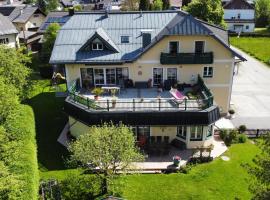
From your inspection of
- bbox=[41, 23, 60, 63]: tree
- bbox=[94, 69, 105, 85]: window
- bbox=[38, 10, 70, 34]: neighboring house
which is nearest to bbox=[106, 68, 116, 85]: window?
bbox=[94, 69, 105, 85]: window

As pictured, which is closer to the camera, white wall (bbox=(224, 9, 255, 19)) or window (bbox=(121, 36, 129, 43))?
window (bbox=(121, 36, 129, 43))

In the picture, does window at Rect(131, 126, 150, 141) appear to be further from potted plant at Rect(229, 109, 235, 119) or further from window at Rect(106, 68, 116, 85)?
potted plant at Rect(229, 109, 235, 119)

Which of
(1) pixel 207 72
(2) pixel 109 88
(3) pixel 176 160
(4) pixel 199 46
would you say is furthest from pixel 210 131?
(2) pixel 109 88

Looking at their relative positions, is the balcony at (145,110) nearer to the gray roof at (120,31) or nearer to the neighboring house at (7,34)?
the gray roof at (120,31)

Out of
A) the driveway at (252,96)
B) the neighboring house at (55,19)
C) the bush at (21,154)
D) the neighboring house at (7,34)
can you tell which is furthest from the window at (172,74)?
the neighboring house at (7,34)

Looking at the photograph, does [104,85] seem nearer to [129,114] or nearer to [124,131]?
[129,114]
